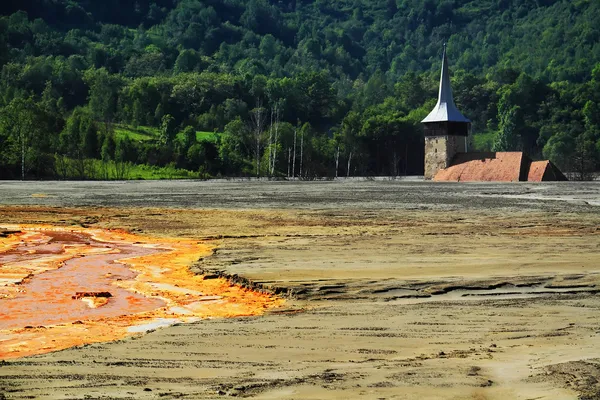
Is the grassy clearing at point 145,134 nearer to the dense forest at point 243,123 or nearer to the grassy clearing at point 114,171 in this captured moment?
the dense forest at point 243,123

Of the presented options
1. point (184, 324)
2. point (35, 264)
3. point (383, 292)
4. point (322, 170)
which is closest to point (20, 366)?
point (184, 324)

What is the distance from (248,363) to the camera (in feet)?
31.4

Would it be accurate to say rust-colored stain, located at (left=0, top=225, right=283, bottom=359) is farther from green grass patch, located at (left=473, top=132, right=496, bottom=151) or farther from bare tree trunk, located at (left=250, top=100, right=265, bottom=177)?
green grass patch, located at (left=473, top=132, right=496, bottom=151)

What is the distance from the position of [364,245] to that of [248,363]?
519 inches

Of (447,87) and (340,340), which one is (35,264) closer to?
(340,340)

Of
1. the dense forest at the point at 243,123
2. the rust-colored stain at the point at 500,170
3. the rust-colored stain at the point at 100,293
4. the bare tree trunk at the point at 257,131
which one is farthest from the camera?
the bare tree trunk at the point at 257,131

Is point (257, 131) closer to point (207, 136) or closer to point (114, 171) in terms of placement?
point (207, 136)

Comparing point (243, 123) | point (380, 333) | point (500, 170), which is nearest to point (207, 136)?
point (243, 123)

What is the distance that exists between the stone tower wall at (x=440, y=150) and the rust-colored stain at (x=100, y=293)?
265 feet

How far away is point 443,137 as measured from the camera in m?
107

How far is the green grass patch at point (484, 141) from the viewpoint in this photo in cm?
16100

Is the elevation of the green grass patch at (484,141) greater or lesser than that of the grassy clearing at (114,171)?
greater

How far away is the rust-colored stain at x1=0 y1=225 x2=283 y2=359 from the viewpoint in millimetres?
12695

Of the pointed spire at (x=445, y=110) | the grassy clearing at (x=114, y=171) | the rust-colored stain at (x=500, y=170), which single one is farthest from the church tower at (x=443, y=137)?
the grassy clearing at (x=114, y=171)
